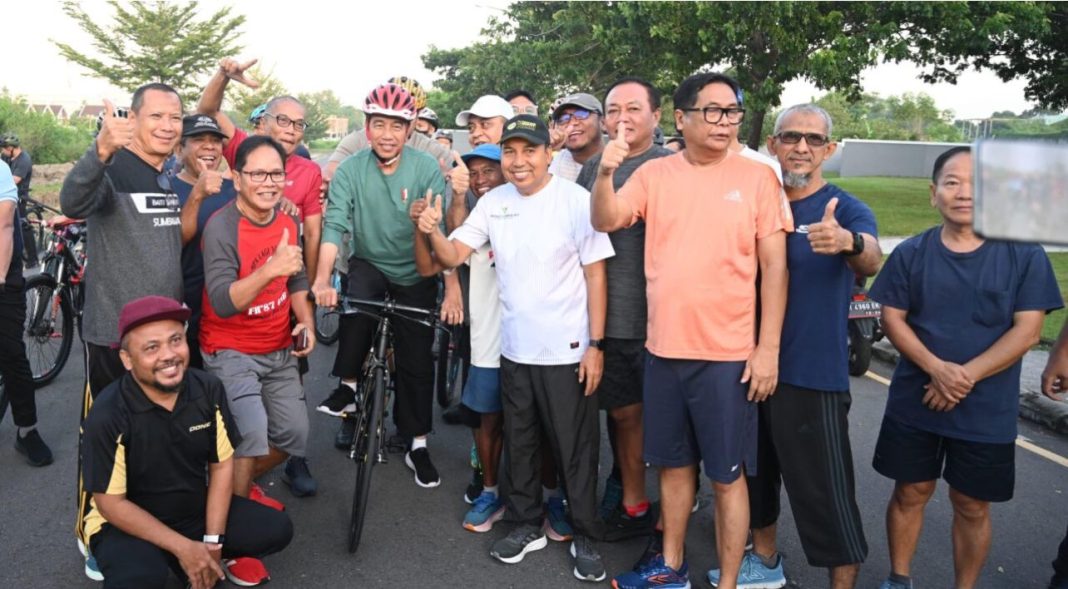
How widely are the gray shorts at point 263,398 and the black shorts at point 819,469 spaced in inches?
91.9

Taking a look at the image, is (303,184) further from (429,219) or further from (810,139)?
(810,139)

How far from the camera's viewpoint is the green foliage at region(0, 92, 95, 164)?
1059 inches

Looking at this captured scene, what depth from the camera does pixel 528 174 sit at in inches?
149

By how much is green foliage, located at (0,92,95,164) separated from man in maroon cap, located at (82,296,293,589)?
89.9 ft

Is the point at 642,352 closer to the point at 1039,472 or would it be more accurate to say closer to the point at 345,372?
the point at 345,372

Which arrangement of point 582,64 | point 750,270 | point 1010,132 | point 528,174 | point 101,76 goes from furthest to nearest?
point 101,76 < point 582,64 < point 528,174 < point 750,270 < point 1010,132

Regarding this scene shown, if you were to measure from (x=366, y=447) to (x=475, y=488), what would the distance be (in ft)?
2.45

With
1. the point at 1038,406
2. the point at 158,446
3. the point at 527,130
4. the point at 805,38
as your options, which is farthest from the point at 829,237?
the point at 805,38

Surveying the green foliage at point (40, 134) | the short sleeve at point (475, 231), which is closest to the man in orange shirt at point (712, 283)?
the short sleeve at point (475, 231)

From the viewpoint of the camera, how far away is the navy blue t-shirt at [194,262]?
4.21 meters

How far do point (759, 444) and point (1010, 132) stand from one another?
2.72 metres

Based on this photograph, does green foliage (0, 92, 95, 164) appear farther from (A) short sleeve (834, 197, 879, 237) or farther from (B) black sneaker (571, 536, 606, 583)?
(A) short sleeve (834, 197, 879, 237)

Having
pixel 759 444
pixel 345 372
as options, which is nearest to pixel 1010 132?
pixel 759 444

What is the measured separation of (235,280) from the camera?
12.8ft
